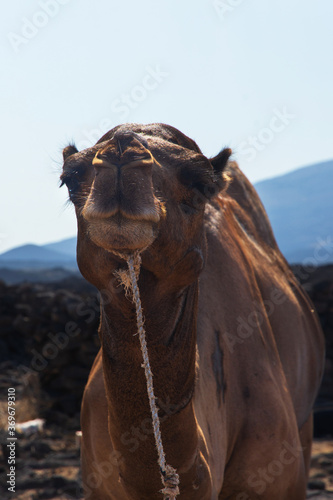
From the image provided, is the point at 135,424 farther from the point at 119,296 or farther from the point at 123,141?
the point at 123,141

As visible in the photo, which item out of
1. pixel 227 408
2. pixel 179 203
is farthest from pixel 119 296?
pixel 227 408

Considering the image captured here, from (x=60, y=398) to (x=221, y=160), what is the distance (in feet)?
24.5

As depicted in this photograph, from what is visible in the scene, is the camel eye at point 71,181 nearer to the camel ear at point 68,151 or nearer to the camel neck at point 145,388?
the camel ear at point 68,151

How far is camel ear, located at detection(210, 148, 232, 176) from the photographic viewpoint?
103 inches

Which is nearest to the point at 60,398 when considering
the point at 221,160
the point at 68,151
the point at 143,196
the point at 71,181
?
the point at 68,151

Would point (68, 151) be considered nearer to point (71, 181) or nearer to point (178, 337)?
point (71, 181)

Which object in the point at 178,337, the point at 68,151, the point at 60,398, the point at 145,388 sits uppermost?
the point at 68,151

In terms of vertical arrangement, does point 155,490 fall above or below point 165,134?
below

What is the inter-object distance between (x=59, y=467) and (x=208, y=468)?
4.96m

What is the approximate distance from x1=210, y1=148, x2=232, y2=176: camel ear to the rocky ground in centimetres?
433

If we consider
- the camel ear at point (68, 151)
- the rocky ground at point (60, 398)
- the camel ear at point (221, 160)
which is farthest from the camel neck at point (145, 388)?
the rocky ground at point (60, 398)

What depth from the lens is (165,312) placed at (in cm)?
227

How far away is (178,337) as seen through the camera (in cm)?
235

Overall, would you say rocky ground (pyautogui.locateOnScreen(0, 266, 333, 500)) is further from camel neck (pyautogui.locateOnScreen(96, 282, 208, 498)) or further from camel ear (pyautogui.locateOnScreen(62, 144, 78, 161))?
camel ear (pyautogui.locateOnScreen(62, 144, 78, 161))
